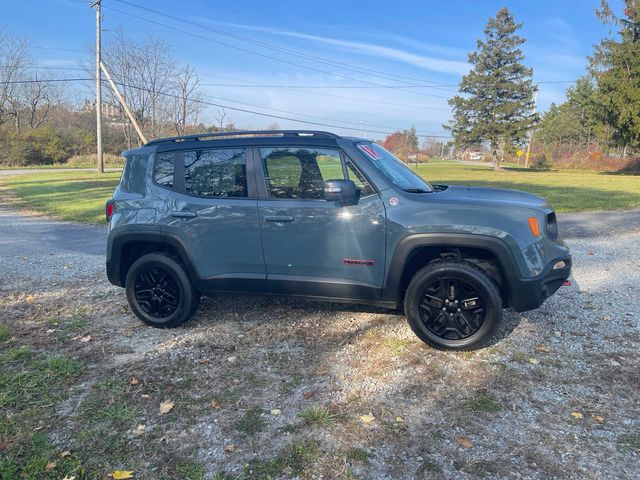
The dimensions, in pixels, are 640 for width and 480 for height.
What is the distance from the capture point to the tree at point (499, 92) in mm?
49281

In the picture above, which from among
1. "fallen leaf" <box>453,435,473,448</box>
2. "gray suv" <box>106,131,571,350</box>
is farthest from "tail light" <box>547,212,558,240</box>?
"fallen leaf" <box>453,435,473,448</box>

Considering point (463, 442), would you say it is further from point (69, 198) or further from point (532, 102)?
point (532, 102)

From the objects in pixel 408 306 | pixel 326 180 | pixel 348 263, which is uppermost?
pixel 326 180

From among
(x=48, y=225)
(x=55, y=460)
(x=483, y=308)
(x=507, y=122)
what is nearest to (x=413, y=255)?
(x=483, y=308)

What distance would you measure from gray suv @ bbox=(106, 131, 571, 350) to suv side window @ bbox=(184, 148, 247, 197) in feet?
0.04

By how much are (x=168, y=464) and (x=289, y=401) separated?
35.8 inches

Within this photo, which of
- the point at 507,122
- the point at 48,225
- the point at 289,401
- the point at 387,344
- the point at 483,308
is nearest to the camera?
the point at 289,401

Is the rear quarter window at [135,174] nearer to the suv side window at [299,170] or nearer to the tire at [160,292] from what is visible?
the tire at [160,292]

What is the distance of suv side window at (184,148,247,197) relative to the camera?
4.25 m

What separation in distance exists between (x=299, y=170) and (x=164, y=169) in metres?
1.35

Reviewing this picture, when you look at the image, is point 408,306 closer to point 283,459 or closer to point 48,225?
point 283,459

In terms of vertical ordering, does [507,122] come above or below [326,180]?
above

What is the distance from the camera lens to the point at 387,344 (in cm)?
410

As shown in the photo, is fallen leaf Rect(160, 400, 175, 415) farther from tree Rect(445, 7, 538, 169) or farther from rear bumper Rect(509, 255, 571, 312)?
tree Rect(445, 7, 538, 169)
